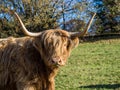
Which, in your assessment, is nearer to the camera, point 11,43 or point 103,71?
point 11,43

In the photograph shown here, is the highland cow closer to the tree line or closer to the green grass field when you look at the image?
the green grass field

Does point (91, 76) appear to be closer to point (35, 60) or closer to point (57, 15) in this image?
point (35, 60)

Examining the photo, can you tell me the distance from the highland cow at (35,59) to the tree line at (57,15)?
27.0 meters

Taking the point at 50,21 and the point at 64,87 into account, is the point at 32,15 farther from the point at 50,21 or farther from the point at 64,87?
the point at 64,87

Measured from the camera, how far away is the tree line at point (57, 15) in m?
35.2

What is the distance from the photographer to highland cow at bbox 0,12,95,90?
6895mm

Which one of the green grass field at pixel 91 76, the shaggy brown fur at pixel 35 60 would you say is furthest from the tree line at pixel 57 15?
the shaggy brown fur at pixel 35 60

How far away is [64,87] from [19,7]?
26.6m

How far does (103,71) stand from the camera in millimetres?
13367

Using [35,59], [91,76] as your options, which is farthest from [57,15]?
[35,59]

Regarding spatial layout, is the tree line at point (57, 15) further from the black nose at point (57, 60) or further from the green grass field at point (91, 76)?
the black nose at point (57, 60)

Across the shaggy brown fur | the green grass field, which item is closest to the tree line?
the green grass field

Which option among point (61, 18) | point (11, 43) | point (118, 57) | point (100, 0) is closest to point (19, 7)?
point (61, 18)

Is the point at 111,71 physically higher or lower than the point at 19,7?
higher
